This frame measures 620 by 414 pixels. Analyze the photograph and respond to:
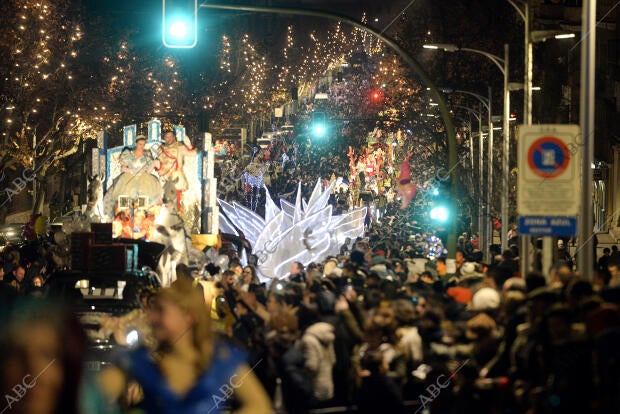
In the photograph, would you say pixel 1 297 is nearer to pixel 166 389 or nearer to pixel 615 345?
pixel 166 389

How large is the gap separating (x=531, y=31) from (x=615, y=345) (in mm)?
10204

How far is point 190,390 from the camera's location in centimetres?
555

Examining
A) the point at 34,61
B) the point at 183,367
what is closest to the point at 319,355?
the point at 183,367

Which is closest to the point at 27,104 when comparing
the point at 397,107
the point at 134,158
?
the point at 134,158

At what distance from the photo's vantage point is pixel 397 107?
52.9 m

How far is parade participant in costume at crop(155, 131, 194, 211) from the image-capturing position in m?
36.2

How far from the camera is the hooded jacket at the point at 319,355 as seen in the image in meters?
11.6

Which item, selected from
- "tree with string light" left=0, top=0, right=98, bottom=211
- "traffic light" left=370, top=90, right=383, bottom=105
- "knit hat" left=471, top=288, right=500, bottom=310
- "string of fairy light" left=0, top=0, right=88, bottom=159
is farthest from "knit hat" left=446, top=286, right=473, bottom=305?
"traffic light" left=370, top=90, right=383, bottom=105

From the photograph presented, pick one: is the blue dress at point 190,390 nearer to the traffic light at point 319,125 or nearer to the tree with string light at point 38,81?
the tree with string light at point 38,81

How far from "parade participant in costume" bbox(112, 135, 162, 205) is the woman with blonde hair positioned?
30.1 meters

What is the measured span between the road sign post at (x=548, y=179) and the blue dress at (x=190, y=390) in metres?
8.80

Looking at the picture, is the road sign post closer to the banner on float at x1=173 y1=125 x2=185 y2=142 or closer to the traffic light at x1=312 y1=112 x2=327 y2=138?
the banner on float at x1=173 y1=125 x2=185 y2=142

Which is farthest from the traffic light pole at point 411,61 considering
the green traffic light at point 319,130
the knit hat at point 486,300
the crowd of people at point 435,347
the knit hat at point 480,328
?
the green traffic light at point 319,130

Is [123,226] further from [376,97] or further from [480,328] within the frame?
[376,97]
